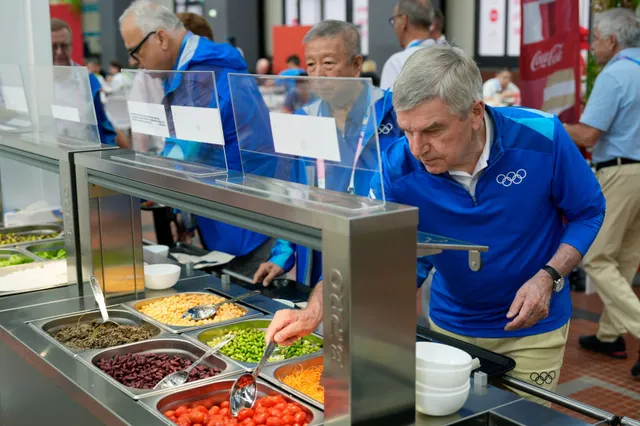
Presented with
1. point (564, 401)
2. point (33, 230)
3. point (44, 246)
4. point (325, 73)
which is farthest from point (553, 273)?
point (33, 230)

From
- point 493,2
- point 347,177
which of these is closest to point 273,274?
point 347,177

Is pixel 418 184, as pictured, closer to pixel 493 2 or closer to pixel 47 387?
pixel 47 387

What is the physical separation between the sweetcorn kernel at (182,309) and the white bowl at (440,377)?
0.99 meters

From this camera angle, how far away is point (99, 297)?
Answer: 8.03 ft

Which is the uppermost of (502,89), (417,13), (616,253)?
(417,13)

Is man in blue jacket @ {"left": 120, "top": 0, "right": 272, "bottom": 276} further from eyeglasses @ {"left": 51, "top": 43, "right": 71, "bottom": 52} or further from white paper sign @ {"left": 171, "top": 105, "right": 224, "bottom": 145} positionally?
eyeglasses @ {"left": 51, "top": 43, "right": 71, "bottom": 52}

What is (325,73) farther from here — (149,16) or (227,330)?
(227,330)

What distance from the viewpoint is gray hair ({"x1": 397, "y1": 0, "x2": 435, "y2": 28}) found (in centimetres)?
480

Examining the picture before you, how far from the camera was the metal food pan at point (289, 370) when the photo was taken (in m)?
1.77

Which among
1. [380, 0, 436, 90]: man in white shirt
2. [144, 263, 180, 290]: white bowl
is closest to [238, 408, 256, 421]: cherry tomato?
[144, 263, 180, 290]: white bowl

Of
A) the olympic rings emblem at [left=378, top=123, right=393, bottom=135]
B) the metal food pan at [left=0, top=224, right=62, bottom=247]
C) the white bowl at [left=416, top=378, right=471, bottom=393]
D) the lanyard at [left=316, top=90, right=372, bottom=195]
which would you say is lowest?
the metal food pan at [left=0, top=224, right=62, bottom=247]

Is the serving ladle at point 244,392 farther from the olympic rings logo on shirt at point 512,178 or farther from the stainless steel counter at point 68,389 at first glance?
the olympic rings logo on shirt at point 512,178

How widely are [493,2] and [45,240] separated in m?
11.2

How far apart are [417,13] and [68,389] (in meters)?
3.60
